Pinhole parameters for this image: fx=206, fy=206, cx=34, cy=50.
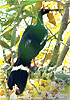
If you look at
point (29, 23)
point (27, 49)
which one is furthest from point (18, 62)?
point (29, 23)

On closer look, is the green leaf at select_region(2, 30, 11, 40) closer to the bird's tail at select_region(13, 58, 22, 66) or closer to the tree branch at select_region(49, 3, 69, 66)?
the bird's tail at select_region(13, 58, 22, 66)

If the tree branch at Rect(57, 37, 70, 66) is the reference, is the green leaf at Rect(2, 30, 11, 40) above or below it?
above

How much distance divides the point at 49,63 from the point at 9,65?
0.58ft

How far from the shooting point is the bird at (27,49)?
0.86m

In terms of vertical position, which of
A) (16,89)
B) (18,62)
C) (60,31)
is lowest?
(16,89)

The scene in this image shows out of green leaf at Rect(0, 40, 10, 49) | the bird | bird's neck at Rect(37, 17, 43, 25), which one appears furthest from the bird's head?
bird's neck at Rect(37, 17, 43, 25)

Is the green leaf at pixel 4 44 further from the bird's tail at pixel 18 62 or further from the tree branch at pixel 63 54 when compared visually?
the tree branch at pixel 63 54

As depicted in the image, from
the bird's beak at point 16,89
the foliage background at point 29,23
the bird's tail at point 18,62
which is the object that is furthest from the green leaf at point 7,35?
the bird's beak at point 16,89

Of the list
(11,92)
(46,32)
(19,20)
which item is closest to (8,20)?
(19,20)

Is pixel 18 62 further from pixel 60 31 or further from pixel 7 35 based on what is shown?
pixel 60 31

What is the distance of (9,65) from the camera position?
89 centimetres

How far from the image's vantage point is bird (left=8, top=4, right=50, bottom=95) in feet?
2.81

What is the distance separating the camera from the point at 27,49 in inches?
34.6

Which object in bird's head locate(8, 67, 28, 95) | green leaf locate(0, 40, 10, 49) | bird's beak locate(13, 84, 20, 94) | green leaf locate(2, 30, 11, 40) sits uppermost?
green leaf locate(2, 30, 11, 40)
